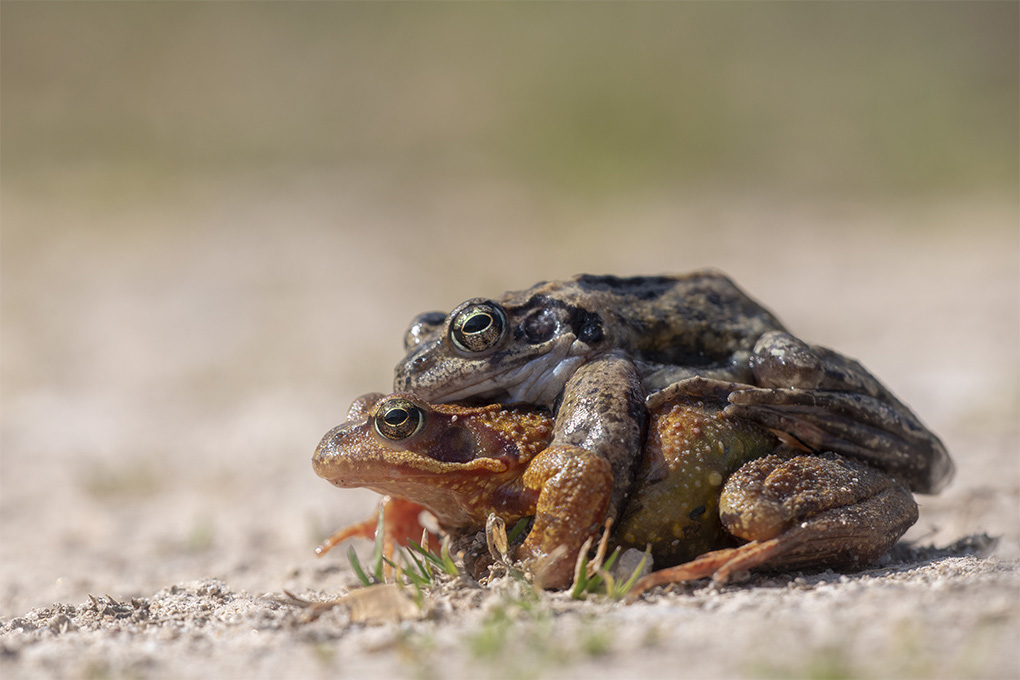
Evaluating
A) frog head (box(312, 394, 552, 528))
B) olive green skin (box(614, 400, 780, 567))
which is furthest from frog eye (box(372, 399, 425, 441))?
olive green skin (box(614, 400, 780, 567))

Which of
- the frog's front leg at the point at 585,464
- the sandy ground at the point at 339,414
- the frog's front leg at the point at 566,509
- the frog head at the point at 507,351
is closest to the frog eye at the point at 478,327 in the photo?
the frog head at the point at 507,351

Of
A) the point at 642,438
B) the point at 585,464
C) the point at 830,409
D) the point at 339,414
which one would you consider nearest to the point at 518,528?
the point at 585,464

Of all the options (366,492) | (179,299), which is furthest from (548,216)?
(366,492)

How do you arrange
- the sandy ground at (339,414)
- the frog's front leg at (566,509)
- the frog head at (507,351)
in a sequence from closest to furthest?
the sandy ground at (339,414), the frog's front leg at (566,509), the frog head at (507,351)

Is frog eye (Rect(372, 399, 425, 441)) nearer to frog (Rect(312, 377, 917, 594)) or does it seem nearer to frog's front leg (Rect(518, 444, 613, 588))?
frog (Rect(312, 377, 917, 594))

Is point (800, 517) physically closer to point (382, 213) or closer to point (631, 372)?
point (631, 372)

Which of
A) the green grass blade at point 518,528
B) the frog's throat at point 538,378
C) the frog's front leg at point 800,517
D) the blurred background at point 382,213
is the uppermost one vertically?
the blurred background at point 382,213

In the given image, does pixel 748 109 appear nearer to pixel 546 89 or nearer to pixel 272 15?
pixel 546 89

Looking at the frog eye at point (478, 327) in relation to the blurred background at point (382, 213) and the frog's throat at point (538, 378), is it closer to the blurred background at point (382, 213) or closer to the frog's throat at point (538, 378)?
the frog's throat at point (538, 378)
